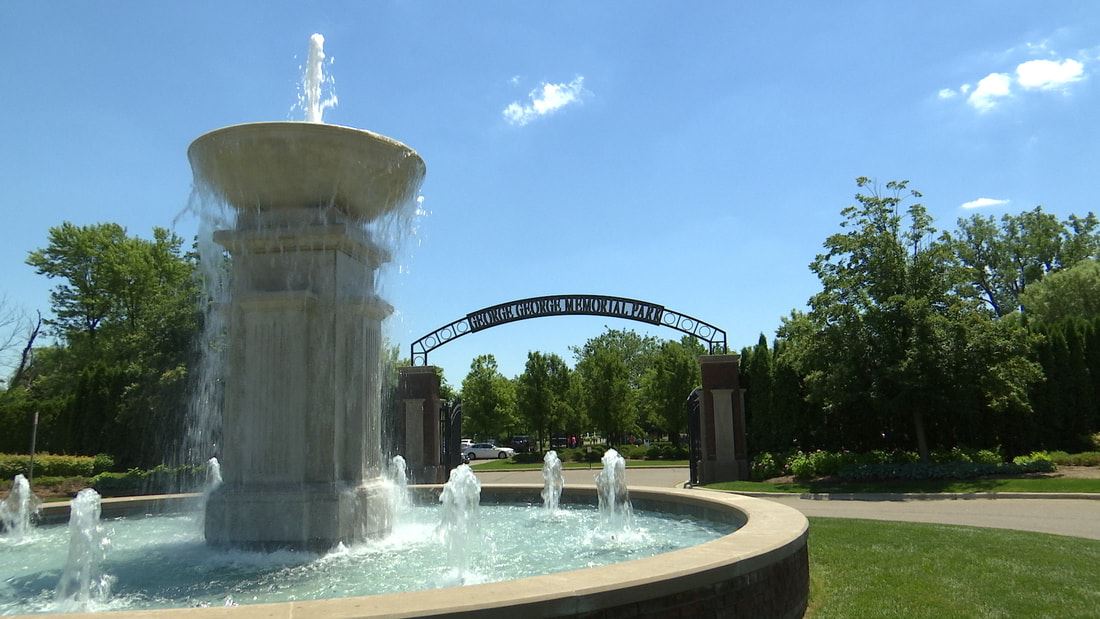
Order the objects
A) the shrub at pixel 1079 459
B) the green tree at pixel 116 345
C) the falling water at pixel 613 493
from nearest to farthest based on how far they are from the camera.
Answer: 1. the falling water at pixel 613 493
2. the shrub at pixel 1079 459
3. the green tree at pixel 116 345

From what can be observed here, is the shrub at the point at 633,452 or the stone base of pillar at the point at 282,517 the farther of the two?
the shrub at the point at 633,452

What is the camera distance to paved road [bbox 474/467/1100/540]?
1177cm

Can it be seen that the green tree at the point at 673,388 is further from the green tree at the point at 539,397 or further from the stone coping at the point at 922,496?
the stone coping at the point at 922,496

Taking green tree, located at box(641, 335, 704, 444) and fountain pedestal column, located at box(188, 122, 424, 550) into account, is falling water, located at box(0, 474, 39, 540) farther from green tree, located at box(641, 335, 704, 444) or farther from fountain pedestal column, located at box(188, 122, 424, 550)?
green tree, located at box(641, 335, 704, 444)

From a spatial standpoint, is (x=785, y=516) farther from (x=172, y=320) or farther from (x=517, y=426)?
(x=517, y=426)

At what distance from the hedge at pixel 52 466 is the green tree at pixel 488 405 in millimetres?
24738

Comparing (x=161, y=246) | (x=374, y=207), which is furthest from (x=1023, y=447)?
(x=161, y=246)

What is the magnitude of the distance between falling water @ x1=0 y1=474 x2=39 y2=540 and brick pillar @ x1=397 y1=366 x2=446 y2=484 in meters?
13.8

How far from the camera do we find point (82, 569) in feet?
19.1

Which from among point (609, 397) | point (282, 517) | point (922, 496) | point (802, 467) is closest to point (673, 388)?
point (609, 397)

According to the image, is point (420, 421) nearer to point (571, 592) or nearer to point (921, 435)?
point (921, 435)

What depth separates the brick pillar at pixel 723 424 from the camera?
2244 cm

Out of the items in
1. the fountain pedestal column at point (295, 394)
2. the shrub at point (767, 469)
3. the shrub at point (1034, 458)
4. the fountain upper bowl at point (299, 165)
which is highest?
the fountain upper bowl at point (299, 165)

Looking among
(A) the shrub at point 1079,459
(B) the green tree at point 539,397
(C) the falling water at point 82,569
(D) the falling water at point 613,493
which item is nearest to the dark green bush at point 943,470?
(A) the shrub at point 1079,459
